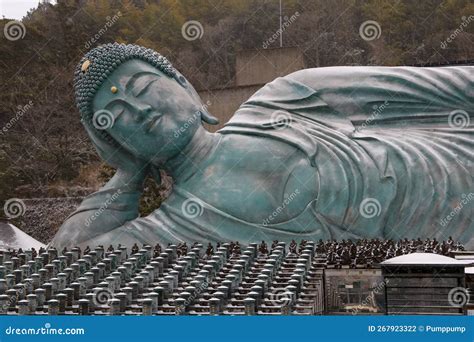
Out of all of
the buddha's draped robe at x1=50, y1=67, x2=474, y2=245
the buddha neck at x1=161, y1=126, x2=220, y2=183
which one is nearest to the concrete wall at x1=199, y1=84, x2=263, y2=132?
the buddha's draped robe at x1=50, y1=67, x2=474, y2=245

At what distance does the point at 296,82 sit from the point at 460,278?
6394 millimetres

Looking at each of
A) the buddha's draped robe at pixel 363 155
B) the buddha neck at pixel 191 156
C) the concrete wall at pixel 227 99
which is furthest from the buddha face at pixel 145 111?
the concrete wall at pixel 227 99

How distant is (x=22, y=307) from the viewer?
397 inches

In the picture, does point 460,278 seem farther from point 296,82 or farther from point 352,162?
point 296,82

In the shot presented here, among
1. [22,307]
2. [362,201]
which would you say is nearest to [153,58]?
[362,201]

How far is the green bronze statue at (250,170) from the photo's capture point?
15.1 m

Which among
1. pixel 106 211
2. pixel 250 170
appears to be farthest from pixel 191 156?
pixel 106 211

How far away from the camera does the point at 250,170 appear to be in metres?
15.3

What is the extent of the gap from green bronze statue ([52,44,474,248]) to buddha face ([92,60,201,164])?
14 millimetres

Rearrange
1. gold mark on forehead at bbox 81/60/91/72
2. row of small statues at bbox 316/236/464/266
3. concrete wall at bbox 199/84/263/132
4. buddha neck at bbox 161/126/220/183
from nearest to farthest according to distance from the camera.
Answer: row of small statues at bbox 316/236/464/266 → gold mark on forehead at bbox 81/60/91/72 → buddha neck at bbox 161/126/220/183 → concrete wall at bbox 199/84/263/132

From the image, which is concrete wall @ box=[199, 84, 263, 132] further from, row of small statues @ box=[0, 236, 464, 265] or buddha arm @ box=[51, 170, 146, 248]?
row of small statues @ box=[0, 236, 464, 265]

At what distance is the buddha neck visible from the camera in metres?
15.4

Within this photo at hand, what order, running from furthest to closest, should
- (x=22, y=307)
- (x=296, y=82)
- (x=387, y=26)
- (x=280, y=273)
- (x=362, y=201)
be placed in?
(x=387, y=26), (x=296, y=82), (x=362, y=201), (x=280, y=273), (x=22, y=307)

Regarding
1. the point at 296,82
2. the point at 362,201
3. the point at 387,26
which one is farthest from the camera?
the point at 387,26
